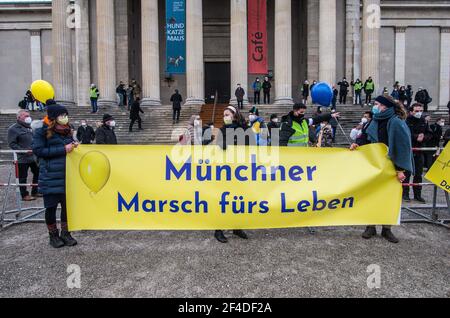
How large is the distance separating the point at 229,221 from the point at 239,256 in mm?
476

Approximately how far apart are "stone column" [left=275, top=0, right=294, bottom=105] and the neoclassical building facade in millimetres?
66

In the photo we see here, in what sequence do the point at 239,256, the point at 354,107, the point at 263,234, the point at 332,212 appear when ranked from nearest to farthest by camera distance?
the point at 239,256, the point at 332,212, the point at 263,234, the point at 354,107

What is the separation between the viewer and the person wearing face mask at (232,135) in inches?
171

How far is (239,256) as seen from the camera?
387 centimetres

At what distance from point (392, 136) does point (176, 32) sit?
60.6ft

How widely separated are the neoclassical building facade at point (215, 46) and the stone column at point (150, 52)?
7cm

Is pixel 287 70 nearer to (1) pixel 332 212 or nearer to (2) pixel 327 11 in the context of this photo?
(2) pixel 327 11

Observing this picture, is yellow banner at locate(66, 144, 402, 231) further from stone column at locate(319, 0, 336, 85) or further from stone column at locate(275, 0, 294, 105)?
stone column at locate(319, 0, 336, 85)

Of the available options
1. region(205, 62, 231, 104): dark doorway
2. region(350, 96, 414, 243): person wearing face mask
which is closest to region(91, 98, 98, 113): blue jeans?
region(205, 62, 231, 104): dark doorway

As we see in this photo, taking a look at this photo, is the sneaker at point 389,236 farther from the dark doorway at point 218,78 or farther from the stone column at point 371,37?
the dark doorway at point 218,78

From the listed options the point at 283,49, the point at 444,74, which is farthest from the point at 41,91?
the point at 444,74

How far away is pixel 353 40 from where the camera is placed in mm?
23375

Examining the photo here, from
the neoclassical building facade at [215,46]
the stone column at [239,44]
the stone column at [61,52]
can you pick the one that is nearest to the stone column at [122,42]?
the neoclassical building facade at [215,46]
